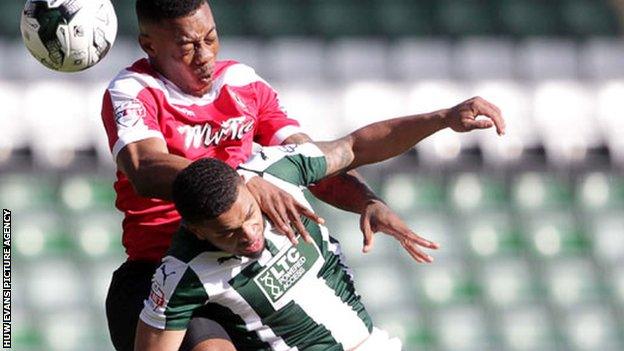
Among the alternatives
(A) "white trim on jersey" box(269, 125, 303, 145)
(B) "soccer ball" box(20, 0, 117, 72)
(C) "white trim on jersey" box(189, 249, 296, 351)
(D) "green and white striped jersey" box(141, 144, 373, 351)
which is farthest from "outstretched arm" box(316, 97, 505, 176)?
(B) "soccer ball" box(20, 0, 117, 72)

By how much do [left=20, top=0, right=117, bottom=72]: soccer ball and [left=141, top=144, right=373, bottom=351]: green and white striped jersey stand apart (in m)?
0.75

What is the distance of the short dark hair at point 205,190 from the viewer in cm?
371

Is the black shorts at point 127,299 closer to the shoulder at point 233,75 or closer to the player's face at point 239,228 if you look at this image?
the player's face at point 239,228

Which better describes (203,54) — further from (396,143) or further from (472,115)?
(472,115)

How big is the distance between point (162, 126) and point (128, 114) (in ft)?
0.43

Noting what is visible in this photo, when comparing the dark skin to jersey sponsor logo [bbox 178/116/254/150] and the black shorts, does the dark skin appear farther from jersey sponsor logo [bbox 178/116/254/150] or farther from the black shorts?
the black shorts

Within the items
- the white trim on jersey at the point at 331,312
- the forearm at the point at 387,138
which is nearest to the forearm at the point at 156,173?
the white trim on jersey at the point at 331,312

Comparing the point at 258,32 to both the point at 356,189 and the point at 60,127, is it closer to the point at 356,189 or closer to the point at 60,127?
the point at 60,127

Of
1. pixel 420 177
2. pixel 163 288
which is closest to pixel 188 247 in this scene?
pixel 163 288

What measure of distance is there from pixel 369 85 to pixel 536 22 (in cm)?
150

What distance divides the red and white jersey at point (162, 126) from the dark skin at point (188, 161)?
44 mm

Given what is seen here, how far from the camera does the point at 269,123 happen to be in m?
4.53

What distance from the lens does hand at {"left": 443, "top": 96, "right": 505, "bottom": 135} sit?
4.10 m

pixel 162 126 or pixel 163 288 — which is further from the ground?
pixel 162 126
